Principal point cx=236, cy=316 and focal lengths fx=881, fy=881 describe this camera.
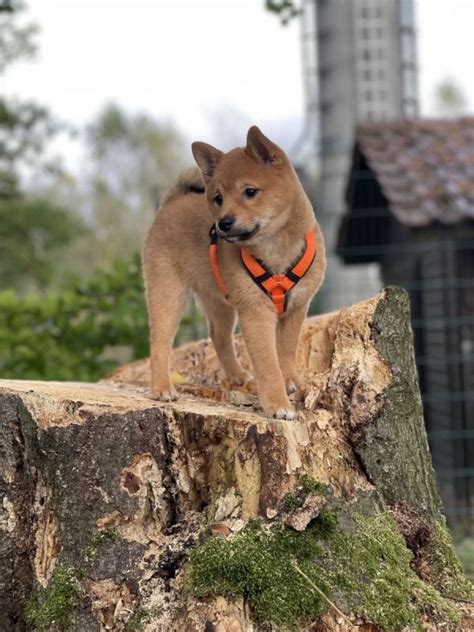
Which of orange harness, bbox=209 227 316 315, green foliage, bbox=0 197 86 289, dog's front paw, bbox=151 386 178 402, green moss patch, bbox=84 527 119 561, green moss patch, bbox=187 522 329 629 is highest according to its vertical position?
green foliage, bbox=0 197 86 289

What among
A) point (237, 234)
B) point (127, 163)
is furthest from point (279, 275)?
point (127, 163)

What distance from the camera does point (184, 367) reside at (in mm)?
5605

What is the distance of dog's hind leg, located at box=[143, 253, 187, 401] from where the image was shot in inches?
181

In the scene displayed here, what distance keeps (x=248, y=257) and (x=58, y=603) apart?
1.78m

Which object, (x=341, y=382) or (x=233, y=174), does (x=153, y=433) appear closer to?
(x=341, y=382)

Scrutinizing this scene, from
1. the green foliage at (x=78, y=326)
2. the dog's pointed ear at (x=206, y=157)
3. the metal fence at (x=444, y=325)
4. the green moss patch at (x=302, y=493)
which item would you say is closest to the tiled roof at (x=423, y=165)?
the metal fence at (x=444, y=325)

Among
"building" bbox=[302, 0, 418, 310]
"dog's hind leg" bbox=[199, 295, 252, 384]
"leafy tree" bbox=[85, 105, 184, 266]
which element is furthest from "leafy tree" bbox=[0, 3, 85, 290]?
"leafy tree" bbox=[85, 105, 184, 266]

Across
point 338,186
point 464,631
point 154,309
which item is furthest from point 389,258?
point 464,631

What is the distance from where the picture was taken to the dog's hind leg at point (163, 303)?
4.60 meters

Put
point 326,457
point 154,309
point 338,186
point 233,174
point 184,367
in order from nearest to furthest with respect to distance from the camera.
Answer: point 326,457 < point 233,174 < point 154,309 < point 184,367 < point 338,186

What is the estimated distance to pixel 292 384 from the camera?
4391 mm

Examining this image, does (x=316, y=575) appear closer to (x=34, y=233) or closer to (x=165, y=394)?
(x=165, y=394)

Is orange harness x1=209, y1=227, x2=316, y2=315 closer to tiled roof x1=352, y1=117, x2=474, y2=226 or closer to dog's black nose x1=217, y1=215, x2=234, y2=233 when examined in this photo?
dog's black nose x1=217, y1=215, x2=234, y2=233

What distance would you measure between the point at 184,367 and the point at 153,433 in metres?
1.86
